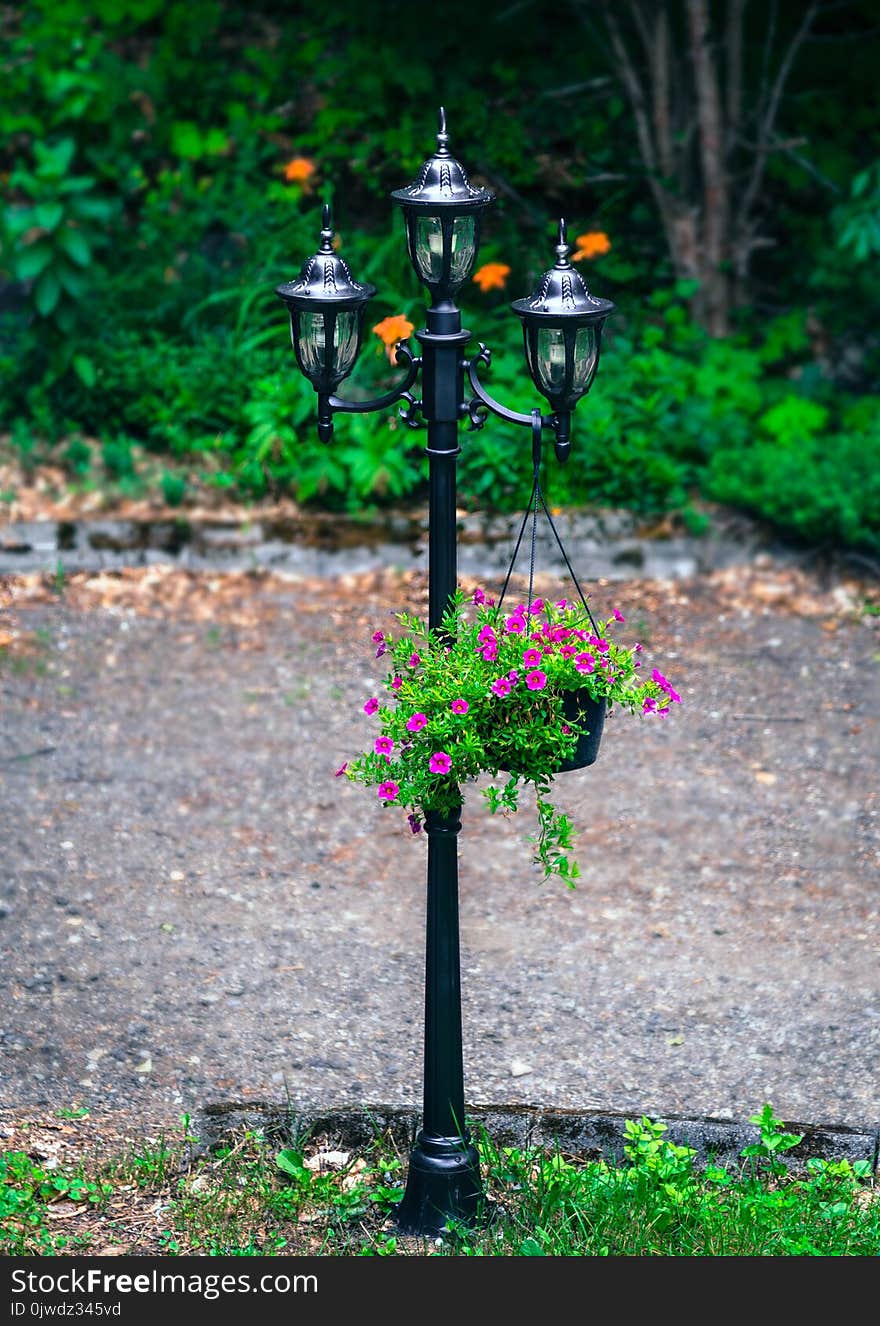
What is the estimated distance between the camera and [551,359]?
12.3 feet

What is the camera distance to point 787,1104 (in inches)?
182

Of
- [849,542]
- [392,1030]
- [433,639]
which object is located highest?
[433,639]

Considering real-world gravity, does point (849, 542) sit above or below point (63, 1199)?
above

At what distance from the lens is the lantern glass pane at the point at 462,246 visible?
3738mm

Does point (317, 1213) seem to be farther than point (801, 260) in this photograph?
No

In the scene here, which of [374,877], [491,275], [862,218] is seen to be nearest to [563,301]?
[374,877]

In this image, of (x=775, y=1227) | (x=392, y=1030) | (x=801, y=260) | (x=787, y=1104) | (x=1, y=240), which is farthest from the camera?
(x=801, y=260)

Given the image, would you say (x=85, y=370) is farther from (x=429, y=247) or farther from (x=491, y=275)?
(x=429, y=247)

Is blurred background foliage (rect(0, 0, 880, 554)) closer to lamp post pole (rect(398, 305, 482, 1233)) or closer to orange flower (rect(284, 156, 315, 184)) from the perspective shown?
orange flower (rect(284, 156, 315, 184))

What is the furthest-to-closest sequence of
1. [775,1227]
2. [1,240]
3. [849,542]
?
[1,240] < [849,542] < [775,1227]

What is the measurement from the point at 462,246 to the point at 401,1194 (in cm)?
242

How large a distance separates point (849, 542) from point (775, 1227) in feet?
15.4

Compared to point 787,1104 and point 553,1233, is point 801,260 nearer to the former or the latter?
point 787,1104
